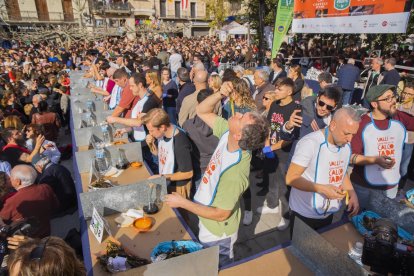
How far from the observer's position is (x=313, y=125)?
345 cm

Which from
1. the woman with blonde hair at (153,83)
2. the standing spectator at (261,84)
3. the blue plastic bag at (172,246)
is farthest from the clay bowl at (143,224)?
the standing spectator at (261,84)

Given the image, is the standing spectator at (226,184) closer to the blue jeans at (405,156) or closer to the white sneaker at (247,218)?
the white sneaker at (247,218)

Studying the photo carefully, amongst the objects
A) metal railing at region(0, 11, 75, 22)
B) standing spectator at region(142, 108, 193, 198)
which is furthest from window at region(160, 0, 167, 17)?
standing spectator at region(142, 108, 193, 198)

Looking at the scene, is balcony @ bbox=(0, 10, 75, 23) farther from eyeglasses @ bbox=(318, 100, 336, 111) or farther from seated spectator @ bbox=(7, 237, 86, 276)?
seated spectator @ bbox=(7, 237, 86, 276)

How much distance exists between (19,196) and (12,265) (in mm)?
1893

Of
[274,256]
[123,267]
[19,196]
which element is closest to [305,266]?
[274,256]

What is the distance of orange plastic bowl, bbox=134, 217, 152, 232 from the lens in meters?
2.50

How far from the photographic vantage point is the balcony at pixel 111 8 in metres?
40.1

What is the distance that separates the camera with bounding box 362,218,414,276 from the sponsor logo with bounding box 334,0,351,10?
9314mm

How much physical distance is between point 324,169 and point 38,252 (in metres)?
2.01

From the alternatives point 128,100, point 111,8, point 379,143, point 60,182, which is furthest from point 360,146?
point 111,8

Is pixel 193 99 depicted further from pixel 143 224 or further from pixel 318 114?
pixel 143 224

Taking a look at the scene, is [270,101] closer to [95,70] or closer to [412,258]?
[412,258]

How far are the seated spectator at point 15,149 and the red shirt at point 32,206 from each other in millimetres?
1389
